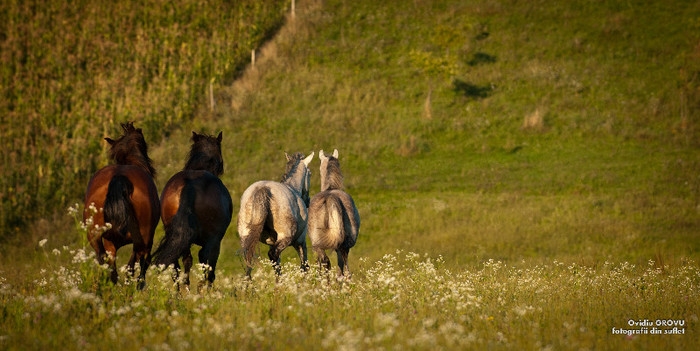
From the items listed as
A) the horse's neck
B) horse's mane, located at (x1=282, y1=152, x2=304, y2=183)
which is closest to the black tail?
the horse's neck

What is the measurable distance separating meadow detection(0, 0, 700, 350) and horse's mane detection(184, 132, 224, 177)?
2.26 metres

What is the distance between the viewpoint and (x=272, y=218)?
12172 millimetres

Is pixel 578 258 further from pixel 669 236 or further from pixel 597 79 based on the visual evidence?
pixel 597 79

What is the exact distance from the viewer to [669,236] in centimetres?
2205

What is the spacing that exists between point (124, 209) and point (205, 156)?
2528 millimetres

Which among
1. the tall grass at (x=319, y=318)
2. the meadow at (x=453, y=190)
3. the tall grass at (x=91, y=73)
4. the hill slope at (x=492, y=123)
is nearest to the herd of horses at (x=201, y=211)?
the meadow at (x=453, y=190)

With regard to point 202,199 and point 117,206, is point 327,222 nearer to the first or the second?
point 202,199

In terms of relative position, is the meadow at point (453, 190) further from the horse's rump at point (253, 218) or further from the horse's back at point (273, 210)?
the horse's back at point (273, 210)

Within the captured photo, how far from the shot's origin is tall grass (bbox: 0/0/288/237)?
31500mm

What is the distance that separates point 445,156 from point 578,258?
16.4 m

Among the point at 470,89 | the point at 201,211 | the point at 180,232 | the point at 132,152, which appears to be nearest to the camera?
the point at 180,232

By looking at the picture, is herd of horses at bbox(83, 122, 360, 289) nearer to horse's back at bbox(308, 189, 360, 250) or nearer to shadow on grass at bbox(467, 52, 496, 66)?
horse's back at bbox(308, 189, 360, 250)

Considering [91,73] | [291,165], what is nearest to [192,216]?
[291,165]

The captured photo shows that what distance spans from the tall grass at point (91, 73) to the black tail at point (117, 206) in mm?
20546
